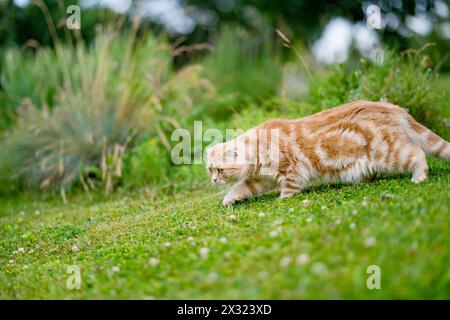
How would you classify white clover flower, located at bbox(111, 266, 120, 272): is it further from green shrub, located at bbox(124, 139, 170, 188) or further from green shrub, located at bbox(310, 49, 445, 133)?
green shrub, located at bbox(310, 49, 445, 133)

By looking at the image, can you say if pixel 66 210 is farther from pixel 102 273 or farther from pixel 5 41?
pixel 5 41

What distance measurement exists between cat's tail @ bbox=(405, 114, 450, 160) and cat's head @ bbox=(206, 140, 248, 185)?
6.38 ft

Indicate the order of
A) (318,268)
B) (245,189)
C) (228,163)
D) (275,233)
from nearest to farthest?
(318,268)
(275,233)
(228,163)
(245,189)

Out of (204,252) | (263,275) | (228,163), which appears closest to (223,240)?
(204,252)

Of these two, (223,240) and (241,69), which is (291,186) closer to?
(223,240)

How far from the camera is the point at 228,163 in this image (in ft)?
18.6

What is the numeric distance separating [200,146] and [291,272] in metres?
5.73

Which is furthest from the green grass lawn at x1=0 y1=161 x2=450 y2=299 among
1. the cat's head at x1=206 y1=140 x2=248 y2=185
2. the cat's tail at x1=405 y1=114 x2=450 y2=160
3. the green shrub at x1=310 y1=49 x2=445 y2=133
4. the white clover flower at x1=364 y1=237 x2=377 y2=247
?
the green shrub at x1=310 y1=49 x2=445 y2=133

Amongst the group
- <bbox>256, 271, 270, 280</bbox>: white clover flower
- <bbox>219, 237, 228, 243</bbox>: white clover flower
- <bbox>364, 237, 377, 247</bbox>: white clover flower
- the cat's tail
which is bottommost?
<bbox>256, 271, 270, 280</bbox>: white clover flower

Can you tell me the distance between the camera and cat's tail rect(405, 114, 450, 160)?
528 cm

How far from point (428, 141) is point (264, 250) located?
284 centimetres

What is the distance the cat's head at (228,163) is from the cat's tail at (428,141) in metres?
1.94

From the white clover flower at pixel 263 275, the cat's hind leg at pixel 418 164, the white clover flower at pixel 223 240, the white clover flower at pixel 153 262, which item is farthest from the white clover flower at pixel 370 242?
the cat's hind leg at pixel 418 164

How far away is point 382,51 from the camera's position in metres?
7.96
